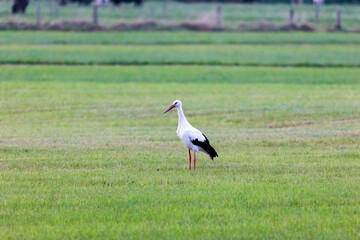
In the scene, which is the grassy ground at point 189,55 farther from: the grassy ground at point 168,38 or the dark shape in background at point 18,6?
the dark shape in background at point 18,6

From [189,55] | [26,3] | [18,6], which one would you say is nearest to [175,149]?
[189,55]

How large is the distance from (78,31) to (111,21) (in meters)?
4.19

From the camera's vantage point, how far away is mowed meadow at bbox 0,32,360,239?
30.8 ft

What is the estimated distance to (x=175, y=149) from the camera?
1548 cm

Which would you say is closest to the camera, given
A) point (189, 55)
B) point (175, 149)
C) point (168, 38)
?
point (175, 149)

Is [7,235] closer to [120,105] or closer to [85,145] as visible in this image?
[85,145]

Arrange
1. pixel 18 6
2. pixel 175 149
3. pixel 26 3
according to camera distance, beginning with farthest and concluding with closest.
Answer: pixel 26 3 → pixel 18 6 → pixel 175 149

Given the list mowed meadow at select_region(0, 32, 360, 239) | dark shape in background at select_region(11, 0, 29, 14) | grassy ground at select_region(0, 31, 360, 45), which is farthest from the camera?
dark shape in background at select_region(11, 0, 29, 14)

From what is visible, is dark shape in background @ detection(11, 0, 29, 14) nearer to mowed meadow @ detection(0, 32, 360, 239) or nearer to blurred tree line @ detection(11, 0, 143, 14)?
blurred tree line @ detection(11, 0, 143, 14)

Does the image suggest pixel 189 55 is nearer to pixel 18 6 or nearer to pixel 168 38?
pixel 168 38

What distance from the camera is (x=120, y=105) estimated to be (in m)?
24.0

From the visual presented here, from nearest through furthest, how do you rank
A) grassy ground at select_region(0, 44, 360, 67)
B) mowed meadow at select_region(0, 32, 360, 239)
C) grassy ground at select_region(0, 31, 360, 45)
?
1. mowed meadow at select_region(0, 32, 360, 239)
2. grassy ground at select_region(0, 44, 360, 67)
3. grassy ground at select_region(0, 31, 360, 45)

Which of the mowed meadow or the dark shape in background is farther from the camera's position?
the dark shape in background

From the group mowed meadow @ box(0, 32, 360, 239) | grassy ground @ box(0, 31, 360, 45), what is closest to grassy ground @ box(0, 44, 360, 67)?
mowed meadow @ box(0, 32, 360, 239)
